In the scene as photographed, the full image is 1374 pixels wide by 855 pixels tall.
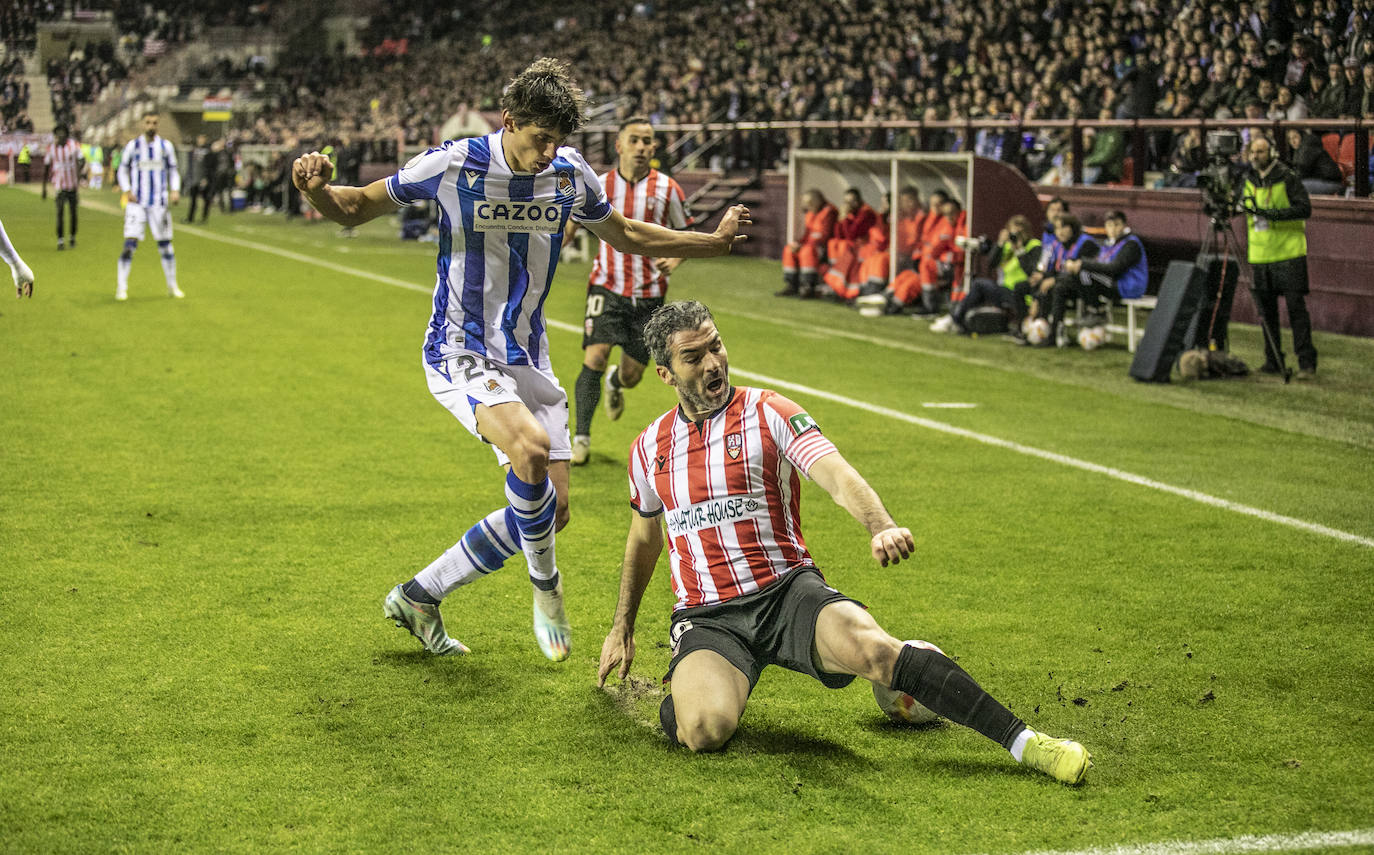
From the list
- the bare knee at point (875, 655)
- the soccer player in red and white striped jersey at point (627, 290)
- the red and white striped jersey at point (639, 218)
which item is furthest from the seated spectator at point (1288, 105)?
the bare knee at point (875, 655)

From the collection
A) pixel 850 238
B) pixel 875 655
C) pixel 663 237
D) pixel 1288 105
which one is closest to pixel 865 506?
pixel 875 655

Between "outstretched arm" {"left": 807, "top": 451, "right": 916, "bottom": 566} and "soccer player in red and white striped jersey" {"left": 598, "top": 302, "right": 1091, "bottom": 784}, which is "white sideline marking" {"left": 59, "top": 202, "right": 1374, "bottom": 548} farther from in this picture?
"outstretched arm" {"left": 807, "top": 451, "right": 916, "bottom": 566}

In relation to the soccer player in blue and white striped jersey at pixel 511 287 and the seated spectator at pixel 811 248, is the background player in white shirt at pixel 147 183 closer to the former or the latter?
the seated spectator at pixel 811 248

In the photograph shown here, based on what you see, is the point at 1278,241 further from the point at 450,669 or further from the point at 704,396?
the point at 450,669

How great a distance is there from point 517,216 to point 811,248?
1436 centimetres

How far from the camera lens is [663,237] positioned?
561 cm

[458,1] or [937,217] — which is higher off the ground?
[458,1]

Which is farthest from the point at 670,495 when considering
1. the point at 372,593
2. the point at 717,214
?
the point at 717,214

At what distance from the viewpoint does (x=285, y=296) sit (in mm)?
19391

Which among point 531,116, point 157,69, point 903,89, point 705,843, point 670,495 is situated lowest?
point 705,843

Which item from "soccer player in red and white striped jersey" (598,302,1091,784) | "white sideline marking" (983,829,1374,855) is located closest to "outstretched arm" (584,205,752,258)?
"soccer player in red and white striped jersey" (598,302,1091,784)

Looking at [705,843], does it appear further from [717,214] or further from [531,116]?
[717,214]

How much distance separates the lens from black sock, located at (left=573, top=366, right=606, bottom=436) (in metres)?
9.27

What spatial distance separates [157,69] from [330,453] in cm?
6469
